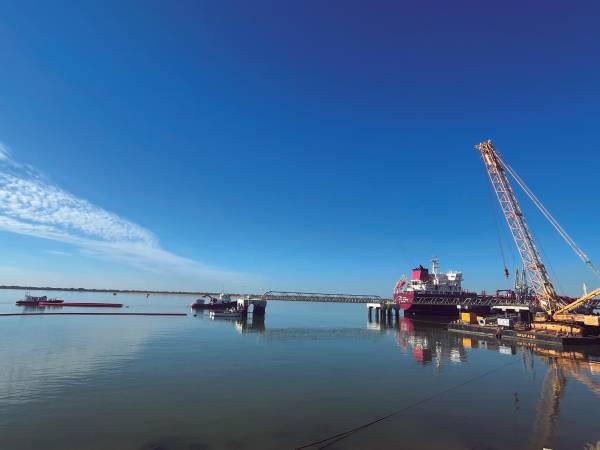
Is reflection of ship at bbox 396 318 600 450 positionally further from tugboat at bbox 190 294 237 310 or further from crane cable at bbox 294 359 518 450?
tugboat at bbox 190 294 237 310

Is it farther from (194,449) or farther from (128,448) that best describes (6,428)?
(194,449)

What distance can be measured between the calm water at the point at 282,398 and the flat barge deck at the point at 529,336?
6.40m

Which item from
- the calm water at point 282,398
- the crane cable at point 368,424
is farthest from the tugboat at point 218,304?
the crane cable at point 368,424

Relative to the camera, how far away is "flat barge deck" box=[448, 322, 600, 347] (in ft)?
188

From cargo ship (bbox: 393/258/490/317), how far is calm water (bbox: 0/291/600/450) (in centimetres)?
6527

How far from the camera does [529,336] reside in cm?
6456

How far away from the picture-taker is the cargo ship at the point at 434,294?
11631cm

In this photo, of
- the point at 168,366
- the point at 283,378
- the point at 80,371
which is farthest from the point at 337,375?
the point at 80,371

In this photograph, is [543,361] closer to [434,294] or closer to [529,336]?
[529,336]

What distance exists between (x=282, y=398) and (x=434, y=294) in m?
106

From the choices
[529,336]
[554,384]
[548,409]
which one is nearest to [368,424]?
[548,409]

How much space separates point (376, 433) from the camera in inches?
811

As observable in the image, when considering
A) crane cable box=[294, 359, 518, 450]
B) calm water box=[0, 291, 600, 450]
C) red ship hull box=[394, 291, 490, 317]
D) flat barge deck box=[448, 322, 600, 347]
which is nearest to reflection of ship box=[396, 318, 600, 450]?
calm water box=[0, 291, 600, 450]

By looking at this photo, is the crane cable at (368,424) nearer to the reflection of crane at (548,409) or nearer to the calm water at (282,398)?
the calm water at (282,398)
